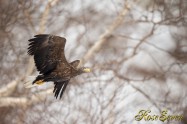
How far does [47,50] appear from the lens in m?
4.27

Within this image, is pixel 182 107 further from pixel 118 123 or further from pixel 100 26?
pixel 100 26

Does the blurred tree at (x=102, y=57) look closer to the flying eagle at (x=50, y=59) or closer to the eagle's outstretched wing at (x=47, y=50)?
the flying eagle at (x=50, y=59)

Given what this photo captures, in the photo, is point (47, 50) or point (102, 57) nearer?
point (47, 50)

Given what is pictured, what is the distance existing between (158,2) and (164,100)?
126 cm

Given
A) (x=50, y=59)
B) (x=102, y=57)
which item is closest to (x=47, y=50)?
(x=50, y=59)

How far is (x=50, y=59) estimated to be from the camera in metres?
4.33

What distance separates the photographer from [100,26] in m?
6.32

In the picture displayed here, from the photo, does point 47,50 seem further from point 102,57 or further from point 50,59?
point 102,57

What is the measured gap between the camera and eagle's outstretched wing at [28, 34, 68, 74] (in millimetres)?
4238

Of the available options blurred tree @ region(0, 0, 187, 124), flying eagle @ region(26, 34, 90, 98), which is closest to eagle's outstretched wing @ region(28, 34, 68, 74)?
flying eagle @ region(26, 34, 90, 98)

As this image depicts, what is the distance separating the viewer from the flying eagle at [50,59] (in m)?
4.25

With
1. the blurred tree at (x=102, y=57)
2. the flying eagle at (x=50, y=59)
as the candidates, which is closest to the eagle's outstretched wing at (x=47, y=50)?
the flying eagle at (x=50, y=59)

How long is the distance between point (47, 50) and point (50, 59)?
0.09 metres

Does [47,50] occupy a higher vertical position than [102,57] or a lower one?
lower
